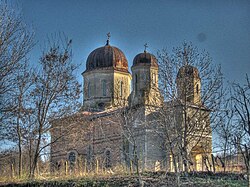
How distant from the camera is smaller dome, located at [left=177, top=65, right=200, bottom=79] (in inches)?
802

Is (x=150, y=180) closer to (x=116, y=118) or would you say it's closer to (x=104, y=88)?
(x=116, y=118)

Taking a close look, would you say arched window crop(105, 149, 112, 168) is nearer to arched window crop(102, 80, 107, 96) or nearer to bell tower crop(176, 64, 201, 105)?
arched window crop(102, 80, 107, 96)

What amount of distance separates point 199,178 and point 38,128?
790 centimetres

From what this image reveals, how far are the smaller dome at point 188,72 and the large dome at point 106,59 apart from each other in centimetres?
2117

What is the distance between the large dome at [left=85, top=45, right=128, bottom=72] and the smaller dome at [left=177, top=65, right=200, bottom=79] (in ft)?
69.5

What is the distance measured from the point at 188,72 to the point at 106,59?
2239 cm

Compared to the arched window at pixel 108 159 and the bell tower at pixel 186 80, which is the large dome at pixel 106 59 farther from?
the bell tower at pixel 186 80

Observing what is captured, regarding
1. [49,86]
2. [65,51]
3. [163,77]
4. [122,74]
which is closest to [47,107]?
[49,86]

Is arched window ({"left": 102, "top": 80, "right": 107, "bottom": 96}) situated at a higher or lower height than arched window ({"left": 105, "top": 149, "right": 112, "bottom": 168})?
higher

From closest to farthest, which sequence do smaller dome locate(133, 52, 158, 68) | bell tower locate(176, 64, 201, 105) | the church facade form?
bell tower locate(176, 64, 201, 105) → the church facade → smaller dome locate(133, 52, 158, 68)

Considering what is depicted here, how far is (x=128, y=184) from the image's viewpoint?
11.6 m

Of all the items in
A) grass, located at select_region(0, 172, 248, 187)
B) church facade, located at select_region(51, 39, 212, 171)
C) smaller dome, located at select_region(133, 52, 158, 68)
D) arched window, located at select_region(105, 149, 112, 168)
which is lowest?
grass, located at select_region(0, 172, 248, 187)

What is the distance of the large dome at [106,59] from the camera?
Answer: 42.5 metres

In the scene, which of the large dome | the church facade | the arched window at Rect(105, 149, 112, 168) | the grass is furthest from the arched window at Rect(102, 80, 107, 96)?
the grass
